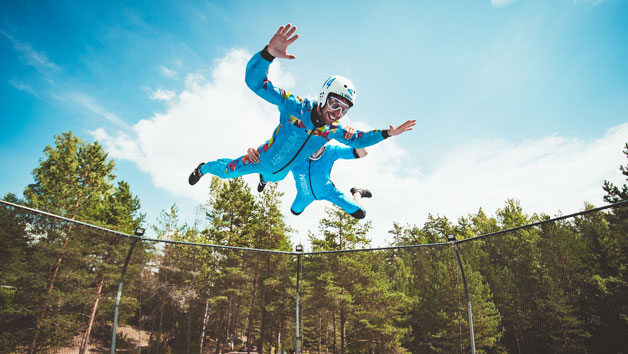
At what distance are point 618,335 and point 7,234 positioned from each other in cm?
590

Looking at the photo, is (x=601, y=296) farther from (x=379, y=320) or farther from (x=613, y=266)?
(x=379, y=320)

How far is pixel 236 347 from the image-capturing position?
21.1 feet

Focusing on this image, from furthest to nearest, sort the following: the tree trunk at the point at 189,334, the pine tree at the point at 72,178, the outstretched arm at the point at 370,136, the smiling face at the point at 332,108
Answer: the pine tree at the point at 72,178, the tree trunk at the point at 189,334, the outstretched arm at the point at 370,136, the smiling face at the point at 332,108

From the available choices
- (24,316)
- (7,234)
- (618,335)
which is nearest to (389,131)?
(618,335)

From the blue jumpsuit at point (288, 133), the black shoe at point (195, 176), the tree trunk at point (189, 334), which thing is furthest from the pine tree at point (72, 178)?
the blue jumpsuit at point (288, 133)

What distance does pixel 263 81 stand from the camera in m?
2.27

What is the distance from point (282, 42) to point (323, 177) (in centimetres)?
150

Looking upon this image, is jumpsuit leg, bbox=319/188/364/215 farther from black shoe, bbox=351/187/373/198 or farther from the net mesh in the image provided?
the net mesh

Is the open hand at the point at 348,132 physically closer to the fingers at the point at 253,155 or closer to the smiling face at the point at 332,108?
the smiling face at the point at 332,108

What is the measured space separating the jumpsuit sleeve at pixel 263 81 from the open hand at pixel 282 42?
0.06 metres

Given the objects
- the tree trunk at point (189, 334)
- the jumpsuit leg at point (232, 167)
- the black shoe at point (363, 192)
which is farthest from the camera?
the tree trunk at point (189, 334)

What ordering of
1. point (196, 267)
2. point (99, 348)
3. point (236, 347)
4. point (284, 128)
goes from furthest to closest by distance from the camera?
point (236, 347) < point (196, 267) < point (99, 348) < point (284, 128)

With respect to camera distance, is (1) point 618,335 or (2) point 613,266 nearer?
(1) point 618,335

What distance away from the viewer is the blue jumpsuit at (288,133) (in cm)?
225
